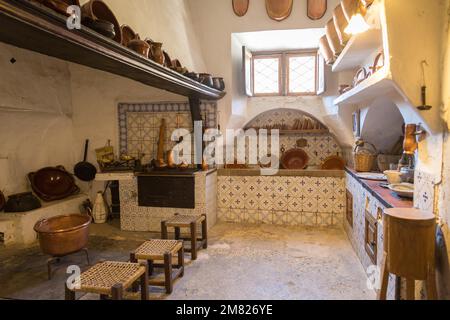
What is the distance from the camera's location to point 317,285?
100 inches

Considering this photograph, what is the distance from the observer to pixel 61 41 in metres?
1.65

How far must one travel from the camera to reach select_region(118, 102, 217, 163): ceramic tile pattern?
4363 mm

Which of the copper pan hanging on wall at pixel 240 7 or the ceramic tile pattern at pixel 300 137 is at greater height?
the copper pan hanging on wall at pixel 240 7

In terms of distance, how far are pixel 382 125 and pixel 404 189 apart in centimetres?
146

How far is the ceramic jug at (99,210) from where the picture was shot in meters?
4.39

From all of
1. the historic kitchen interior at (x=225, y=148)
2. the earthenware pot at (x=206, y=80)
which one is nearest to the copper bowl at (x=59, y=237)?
the historic kitchen interior at (x=225, y=148)

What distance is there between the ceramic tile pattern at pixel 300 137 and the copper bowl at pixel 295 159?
17 cm

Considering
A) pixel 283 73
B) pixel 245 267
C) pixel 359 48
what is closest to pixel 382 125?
pixel 359 48

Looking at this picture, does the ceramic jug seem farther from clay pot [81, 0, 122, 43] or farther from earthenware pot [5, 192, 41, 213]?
clay pot [81, 0, 122, 43]

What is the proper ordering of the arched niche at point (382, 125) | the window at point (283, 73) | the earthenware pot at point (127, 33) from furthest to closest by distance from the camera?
the window at point (283, 73)
the arched niche at point (382, 125)
the earthenware pot at point (127, 33)

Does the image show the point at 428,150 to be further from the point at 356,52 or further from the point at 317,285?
the point at 356,52

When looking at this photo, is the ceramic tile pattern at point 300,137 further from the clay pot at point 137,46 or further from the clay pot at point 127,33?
the clay pot at point 137,46

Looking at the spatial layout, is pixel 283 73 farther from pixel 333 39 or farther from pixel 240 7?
pixel 333 39

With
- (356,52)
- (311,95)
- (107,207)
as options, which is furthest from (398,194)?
(107,207)
